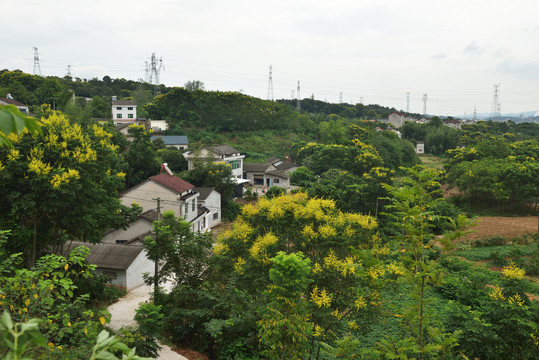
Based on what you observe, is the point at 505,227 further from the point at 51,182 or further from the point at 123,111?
the point at 123,111

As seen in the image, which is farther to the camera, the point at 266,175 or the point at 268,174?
the point at 266,175

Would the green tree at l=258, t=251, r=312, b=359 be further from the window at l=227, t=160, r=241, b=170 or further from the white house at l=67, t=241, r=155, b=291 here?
the window at l=227, t=160, r=241, b=170

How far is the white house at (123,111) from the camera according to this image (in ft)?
141

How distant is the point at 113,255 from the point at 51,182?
21.4 ft

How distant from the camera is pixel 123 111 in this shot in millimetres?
43250

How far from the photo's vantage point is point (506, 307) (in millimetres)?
9289

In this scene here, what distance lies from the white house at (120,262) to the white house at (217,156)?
12.8m

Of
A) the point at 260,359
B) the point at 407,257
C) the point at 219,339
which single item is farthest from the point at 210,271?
the point at 407,257

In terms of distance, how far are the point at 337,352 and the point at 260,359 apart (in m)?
4.30

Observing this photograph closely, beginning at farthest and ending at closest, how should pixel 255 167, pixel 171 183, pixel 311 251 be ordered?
pixel 255 167 → pixel 171 183 → pixel 311 251

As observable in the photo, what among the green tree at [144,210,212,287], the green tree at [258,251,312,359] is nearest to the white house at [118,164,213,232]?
the green tree at [144,210,212,287]

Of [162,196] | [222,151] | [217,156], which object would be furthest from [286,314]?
[222,151]

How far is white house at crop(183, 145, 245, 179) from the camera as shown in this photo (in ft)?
94.8

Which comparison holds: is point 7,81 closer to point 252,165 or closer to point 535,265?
point 252,165
